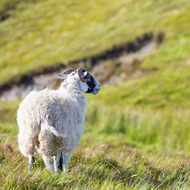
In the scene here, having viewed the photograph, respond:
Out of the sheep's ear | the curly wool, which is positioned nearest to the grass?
the curly wool

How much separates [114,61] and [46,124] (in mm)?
28062

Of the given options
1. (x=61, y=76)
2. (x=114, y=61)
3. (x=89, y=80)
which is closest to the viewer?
(x=61, y=76)

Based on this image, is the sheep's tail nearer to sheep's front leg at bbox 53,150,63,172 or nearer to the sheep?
the sheep

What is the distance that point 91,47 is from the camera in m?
37.5

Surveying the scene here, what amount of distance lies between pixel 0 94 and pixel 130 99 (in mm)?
18115

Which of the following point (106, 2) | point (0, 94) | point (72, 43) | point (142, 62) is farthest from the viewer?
point (106, 2)

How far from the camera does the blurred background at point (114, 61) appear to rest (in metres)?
19.5

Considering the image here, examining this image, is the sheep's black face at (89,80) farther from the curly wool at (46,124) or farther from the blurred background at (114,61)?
the blurred background at (114,61)

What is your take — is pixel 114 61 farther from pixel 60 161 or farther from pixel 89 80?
pixel 60 161

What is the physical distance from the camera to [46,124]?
6336 millimetres

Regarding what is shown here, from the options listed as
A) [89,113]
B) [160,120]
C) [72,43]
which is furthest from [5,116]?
[72,43]

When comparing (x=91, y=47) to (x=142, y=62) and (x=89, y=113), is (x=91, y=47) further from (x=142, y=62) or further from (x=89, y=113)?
(x=89, y=113)

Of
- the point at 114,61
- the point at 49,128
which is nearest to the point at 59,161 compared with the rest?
the point at 49,128

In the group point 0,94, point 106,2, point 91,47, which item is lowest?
point 0,94
